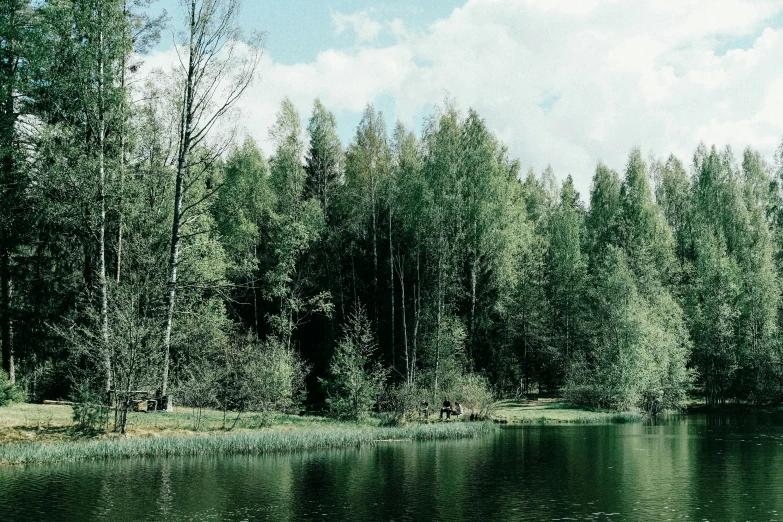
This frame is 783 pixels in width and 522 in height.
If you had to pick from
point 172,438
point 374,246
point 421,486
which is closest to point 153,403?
point 172,438

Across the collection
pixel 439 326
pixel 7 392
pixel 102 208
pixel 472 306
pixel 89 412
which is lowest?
pixel 89 412

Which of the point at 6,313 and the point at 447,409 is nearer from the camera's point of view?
the point at 6,313

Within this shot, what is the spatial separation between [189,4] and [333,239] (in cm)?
2266

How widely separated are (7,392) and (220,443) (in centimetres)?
948

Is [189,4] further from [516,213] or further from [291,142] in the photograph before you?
[516,213]

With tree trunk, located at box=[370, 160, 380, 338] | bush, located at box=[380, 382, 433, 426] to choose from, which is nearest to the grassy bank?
bush, located at box=[380, 382, 433, 426]

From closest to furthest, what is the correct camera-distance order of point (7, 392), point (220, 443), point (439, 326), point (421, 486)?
point (421, 486)
point (220, 443)
point (7, 392)
point (439, 326)

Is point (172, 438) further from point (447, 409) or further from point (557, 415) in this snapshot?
point (557, 415)

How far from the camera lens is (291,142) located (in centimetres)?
5175

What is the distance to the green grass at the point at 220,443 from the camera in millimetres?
22109

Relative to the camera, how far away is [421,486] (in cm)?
1941

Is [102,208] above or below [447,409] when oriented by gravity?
above

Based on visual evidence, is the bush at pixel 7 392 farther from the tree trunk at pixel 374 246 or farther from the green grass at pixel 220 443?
the tree trunk at pixel 374 246

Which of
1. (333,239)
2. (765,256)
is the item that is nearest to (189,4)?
(333,239)
